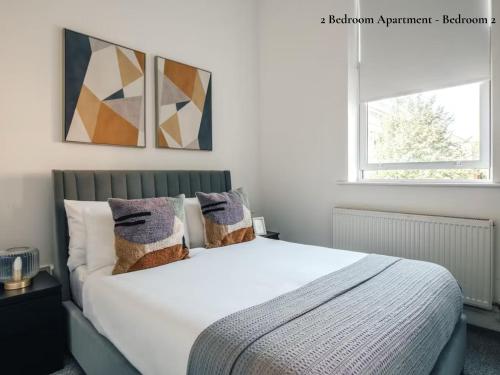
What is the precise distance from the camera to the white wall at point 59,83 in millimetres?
1933

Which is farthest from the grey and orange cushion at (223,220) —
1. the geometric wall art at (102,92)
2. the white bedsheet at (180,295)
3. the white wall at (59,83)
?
the geometric wall art at (102,92)

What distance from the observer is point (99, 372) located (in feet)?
4.85

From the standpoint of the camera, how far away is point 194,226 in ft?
7.73

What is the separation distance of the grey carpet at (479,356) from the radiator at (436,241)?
21 centimetres

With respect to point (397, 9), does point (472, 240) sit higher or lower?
lower

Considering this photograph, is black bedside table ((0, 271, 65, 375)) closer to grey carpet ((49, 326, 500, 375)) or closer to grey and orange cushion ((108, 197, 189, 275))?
grey carpet ((49, 326, 500, 375))

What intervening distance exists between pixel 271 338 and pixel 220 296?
41cm

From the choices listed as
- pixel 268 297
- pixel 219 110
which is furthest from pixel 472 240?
pixel 219 110

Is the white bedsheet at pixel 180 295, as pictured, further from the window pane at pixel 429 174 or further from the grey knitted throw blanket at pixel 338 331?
the window pane at pixel 429 174

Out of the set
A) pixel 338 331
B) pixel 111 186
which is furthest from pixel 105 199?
pixel 338 331

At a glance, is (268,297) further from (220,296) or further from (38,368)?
(38,368)

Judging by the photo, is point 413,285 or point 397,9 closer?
point 413,285

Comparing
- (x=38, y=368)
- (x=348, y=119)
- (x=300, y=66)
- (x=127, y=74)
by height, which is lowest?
(x=38, y=368)

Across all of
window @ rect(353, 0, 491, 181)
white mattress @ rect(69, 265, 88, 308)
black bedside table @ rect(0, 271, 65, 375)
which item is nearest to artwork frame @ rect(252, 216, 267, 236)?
window @ rect(353, 0, 491, 181)
